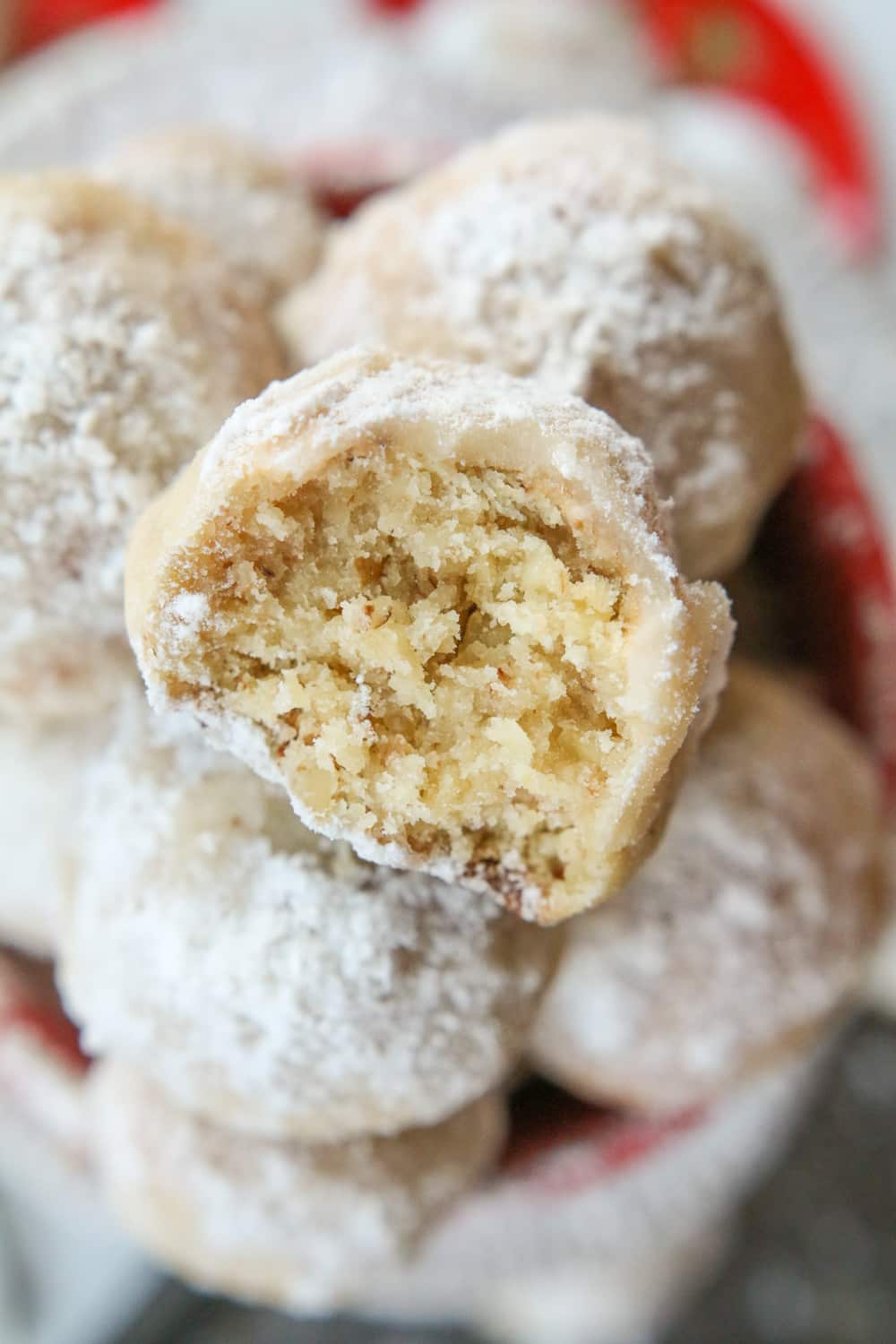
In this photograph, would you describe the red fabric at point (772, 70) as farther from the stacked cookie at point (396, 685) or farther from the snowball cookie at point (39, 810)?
the snowball cookie at point (39, 810)

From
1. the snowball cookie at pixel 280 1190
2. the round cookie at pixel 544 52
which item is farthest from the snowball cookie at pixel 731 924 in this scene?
the round cookie at pixel 544 52

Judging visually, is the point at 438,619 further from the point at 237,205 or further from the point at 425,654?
the point at 237,205

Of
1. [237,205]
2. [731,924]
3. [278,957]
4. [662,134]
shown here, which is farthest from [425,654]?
[662,134]

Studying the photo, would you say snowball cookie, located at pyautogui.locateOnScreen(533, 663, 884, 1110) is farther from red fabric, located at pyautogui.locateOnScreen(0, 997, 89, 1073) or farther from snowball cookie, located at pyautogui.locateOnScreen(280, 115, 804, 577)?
red fabric, located at pyautogui.locateOnScreen(0, 997, 89, 1073)

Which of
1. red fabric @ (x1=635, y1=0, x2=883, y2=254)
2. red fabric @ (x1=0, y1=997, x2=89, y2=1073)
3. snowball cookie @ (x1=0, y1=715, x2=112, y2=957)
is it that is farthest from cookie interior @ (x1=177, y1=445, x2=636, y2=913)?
red fabric @ (x1=635, y1=0, x2=883, y2=254)

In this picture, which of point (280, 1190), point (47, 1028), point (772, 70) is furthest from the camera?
point (772, 70)

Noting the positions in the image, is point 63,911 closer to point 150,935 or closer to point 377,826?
point 150,935

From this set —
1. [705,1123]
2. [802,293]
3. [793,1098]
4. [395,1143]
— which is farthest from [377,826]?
[802,293]
